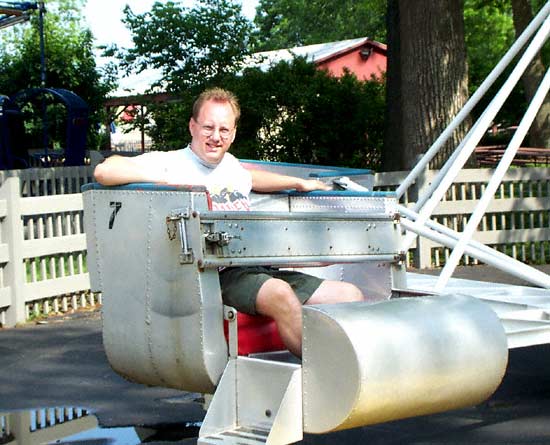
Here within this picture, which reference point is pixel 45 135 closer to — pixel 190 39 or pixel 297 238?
pixel 190 39

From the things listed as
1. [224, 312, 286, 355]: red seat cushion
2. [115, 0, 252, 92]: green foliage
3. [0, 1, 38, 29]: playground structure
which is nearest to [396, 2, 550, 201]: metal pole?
[224, 312, 286, 355]: red seat cushion

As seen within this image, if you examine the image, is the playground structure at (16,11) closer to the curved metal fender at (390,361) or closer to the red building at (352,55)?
the curved metal fender at (390,361)

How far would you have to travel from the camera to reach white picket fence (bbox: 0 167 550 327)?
33.4 ft

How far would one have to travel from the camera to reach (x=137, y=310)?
4.90 m

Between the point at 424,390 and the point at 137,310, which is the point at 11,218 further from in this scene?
the point at 424,390

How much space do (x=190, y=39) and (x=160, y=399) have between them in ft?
48.6

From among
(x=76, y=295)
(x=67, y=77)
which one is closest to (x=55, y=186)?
(x=76, y=295)

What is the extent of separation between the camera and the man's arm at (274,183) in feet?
19.1

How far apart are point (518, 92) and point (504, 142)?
1.98 meters

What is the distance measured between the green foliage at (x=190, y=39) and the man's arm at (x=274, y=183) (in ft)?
50.3

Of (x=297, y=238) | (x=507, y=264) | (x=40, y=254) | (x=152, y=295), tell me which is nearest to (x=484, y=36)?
(x=40, y=254)

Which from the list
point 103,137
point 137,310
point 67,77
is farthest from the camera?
point 103,137

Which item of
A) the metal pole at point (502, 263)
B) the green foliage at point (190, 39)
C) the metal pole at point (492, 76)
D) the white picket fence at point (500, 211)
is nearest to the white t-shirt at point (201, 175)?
the metal pole at point (502, 263)

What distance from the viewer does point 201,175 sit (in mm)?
5324
